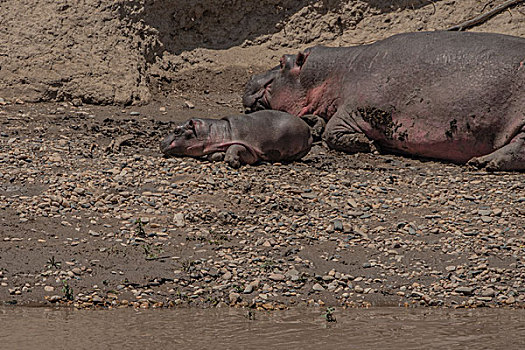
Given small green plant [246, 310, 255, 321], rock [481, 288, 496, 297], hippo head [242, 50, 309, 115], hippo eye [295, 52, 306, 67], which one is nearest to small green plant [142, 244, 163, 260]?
small green plant [246, 310, 255, 321]

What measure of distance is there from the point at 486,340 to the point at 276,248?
2.27 m

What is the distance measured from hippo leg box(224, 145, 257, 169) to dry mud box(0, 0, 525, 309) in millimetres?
154

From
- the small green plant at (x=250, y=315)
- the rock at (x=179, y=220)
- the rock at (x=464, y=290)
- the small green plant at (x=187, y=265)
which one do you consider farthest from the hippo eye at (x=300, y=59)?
the small green plant at (x=250, y=315)

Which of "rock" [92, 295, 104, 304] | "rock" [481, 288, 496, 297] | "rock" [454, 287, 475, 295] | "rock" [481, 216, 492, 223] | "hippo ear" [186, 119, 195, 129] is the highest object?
"hippo ear" [186, 119, 195, 129]

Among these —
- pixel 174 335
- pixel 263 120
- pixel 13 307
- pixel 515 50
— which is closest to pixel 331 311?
pixel 174 335

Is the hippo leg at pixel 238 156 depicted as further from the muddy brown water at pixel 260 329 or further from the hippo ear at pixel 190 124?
the muddy brown water at pixel 260 329

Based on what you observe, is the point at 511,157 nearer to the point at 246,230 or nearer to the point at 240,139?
the point at 240,139

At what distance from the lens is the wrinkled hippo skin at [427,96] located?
921cm

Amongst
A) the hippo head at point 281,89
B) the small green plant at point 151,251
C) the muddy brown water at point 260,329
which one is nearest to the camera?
the muddy brown water at point 260,329

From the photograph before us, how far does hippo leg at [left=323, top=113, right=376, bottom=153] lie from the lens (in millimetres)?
10070

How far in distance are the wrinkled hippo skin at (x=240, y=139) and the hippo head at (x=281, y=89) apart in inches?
53.7

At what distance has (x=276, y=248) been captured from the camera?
24.0 ft

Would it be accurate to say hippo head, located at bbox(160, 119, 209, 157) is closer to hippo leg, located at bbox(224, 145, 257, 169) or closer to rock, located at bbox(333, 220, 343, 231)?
hippo leg, located at bbox(224, 145, 257, 169)

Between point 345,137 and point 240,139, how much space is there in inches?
53.4
